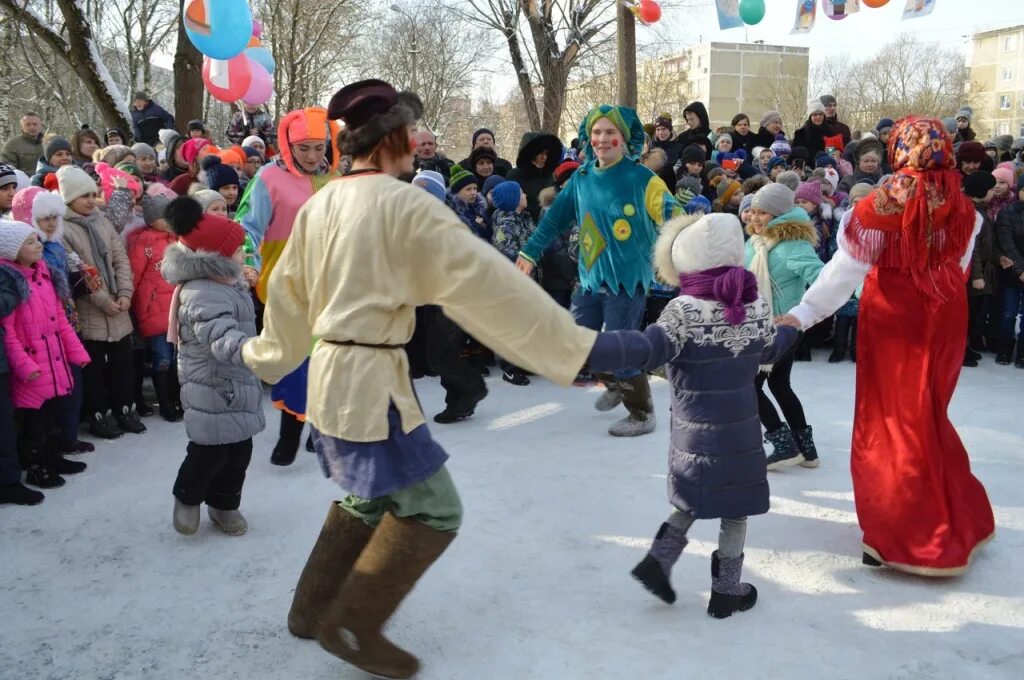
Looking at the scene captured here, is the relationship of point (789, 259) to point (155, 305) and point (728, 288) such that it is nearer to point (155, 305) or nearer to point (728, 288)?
point (728, 288)

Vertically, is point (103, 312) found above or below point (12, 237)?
below

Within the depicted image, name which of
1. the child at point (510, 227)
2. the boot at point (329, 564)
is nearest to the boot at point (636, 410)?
the child at point (510, 227)

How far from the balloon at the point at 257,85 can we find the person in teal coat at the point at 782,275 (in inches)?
235

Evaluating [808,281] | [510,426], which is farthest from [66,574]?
[808,281]

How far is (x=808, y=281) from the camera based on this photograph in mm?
4527

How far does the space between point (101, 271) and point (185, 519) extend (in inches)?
93.9

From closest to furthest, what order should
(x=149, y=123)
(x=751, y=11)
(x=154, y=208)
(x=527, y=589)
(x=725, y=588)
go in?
(x=725, y=588) → (x=527, y=589) → (x=154, y=208) → (x=751, y=11) → (x=149, y=123)

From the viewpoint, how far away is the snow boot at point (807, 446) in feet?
15.6

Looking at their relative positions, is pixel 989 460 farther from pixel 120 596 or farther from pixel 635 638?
pixel 120 596

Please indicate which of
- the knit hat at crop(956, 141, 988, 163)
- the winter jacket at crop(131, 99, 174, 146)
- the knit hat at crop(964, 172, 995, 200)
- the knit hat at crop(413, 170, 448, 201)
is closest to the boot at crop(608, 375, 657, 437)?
the knit hat at crop(413, 170, 448, 201)

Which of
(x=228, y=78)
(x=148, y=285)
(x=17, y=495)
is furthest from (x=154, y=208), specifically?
(x=228, y=78)

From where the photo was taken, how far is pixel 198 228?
149 inches

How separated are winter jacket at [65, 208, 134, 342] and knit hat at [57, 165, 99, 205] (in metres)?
0.10

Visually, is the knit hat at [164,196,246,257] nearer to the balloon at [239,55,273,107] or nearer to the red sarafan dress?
the red sarafan dress
